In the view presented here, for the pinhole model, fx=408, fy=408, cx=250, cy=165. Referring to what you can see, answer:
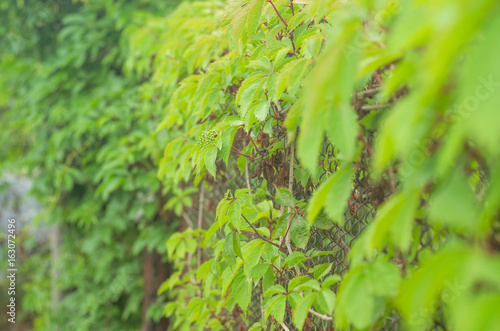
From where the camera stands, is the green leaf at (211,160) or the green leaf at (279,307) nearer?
the green leaf at (279,307)

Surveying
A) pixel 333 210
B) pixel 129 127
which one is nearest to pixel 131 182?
pixel 129 127

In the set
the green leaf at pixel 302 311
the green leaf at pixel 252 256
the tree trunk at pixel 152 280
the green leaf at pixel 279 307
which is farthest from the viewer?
the tree trunk at pixel 152 280

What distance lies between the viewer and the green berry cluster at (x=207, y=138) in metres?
1.25

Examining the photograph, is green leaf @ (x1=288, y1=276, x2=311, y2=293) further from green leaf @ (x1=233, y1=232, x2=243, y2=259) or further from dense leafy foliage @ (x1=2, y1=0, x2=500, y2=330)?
green leaf @ (x1=233, y1=232, x2=243, y2=259)

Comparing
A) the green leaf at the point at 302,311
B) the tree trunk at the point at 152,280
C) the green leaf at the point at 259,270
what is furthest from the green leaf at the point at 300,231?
the tree trunk at the point at 152,280

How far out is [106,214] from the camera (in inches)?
117

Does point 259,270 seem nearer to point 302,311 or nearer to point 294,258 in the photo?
point 294,258

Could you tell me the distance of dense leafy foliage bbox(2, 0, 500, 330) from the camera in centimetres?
49

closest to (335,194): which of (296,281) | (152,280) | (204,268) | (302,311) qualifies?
(302,311)

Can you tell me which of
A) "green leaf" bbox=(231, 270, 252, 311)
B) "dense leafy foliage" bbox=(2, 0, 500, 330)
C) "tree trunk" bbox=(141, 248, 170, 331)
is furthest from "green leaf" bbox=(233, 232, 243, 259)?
"tree trunk" bbox=(141, 248, 170, 331)

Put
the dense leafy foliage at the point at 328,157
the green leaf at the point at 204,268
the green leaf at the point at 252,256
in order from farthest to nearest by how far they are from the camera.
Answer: the green leaf at the point at 204,268, the green leaf at the point at 252,256, the dense leafy foliage at the point at 328,157

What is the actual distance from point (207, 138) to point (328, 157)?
0.41m

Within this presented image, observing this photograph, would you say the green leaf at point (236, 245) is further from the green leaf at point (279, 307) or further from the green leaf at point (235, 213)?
the green leaf at point (279, 307)

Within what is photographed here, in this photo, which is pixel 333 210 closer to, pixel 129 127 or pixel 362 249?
pixel 362 249
